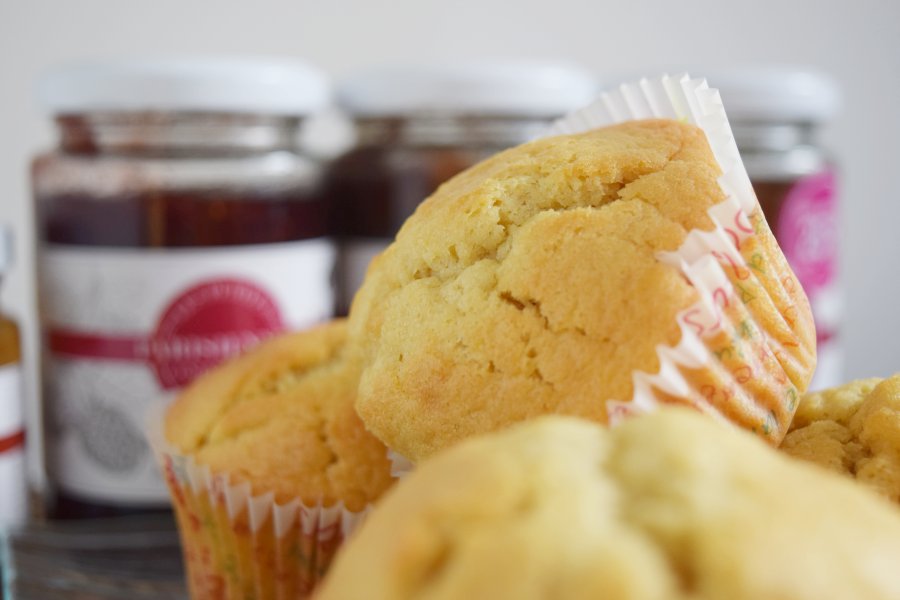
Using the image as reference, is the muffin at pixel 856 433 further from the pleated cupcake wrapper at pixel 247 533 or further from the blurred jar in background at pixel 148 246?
the blurred jar in background at pixel 148 246

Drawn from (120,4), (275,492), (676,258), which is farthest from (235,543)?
(120,4)

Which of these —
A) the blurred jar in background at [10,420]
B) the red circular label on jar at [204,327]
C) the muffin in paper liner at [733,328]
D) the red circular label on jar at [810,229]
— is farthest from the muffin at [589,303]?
the red circular label on jar at [810,229]

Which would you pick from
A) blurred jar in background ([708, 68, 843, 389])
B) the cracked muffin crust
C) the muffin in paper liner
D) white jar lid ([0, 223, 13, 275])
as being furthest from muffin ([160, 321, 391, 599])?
blurred jar in background ([708, 68, 843, 389])

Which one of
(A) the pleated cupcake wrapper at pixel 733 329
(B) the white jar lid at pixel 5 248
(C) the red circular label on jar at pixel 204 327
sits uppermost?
(A) the pleated cupcake wrapper at pixel 733 329

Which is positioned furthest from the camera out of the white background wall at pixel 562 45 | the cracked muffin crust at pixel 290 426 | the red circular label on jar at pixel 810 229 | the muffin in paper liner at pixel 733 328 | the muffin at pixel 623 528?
the white background wall at pixel 562 45

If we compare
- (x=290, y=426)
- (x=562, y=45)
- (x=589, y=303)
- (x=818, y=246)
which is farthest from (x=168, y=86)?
(x=818, y=246)

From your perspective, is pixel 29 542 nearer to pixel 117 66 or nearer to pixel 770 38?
pixel 117 66

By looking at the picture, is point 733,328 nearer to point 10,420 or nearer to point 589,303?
point 589,303
